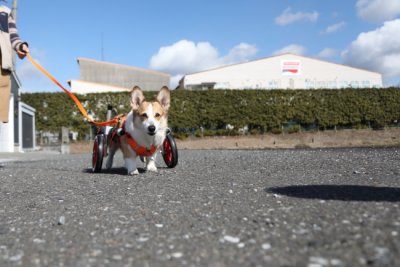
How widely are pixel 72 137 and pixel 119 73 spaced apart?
26.3m

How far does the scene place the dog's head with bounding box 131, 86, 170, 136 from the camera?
→ 17.5ft

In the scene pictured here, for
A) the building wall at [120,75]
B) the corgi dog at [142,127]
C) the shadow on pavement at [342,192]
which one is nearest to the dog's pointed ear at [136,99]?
the corgi dog at [142,127]

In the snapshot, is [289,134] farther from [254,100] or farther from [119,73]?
[119,73]

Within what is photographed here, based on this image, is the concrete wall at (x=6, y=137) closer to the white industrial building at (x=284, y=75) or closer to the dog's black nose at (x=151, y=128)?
the dog's black nose at (x=151, y=128)

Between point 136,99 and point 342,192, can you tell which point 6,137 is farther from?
point 342,192

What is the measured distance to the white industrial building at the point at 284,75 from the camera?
41406mm

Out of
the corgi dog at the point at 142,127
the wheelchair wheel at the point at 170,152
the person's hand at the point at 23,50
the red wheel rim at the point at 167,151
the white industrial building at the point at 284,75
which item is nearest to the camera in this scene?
the corgi dog at the point at 142,127

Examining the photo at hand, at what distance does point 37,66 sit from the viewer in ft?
21.1

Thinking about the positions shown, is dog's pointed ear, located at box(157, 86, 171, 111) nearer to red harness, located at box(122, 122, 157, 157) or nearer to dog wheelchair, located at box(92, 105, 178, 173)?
dog wheelchair, located at box(92, 105, 178, 173)

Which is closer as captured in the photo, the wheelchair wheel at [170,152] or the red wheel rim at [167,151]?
the wheelchair wheel at [170,152]

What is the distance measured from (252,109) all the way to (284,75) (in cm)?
1844

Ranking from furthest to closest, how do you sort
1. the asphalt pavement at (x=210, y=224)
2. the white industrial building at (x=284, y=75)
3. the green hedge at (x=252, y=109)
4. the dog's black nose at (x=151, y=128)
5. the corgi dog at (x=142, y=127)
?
1. the white industrial building at (x=284, y=75)
2. the green hedge at (x=252, y=109)
3. the corgi dog at (x=142, y=127)
4. the dog's black nose at (x=151, y=128)
5. the asphalt pavement at (x=210, y=224)

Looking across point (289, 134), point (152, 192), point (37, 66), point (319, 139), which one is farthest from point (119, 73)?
point (152, 192)

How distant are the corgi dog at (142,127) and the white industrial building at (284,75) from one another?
35633mm
